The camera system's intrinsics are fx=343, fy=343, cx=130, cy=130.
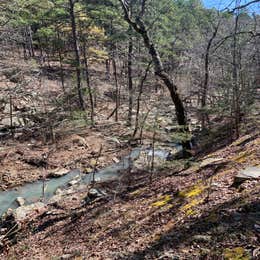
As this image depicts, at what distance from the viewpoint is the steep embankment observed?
4.51 m


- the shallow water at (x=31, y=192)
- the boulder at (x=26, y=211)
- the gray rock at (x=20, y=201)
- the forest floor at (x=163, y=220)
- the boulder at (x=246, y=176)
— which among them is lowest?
the shallow water at (x=31, y=192)

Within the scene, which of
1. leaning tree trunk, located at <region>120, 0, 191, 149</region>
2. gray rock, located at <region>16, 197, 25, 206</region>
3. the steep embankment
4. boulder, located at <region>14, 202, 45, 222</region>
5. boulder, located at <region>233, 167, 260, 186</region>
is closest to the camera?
the steep embankment

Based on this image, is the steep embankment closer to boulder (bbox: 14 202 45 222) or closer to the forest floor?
the forest floor

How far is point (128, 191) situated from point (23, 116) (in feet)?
37.3

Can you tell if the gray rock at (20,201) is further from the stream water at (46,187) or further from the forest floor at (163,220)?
the forest floor at (163,220)

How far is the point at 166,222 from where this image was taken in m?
5.88

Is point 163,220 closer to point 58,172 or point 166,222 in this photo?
point 166,222

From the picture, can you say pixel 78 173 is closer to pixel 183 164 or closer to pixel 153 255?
pixel 183 164

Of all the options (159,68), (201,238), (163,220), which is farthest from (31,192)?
(201,238)

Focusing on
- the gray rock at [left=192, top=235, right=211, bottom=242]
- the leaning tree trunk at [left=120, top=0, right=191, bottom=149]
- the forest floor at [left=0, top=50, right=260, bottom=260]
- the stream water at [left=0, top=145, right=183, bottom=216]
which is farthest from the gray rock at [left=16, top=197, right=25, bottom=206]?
the gray rock at [left=192, top=235, right=211, bottom=242]

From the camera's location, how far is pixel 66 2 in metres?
21.3

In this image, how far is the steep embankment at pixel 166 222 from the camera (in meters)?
4.51

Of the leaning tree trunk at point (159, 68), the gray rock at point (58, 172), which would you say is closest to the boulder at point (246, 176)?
the leaning tree trunk at point (159, 68)

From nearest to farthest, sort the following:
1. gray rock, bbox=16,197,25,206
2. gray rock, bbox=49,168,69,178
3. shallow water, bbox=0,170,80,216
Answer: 1. gray rock, bbox=16,197,25,206
2. shallow water, bbox=0,170,80,216
3. gray rock, bbox=49,168,69,178
